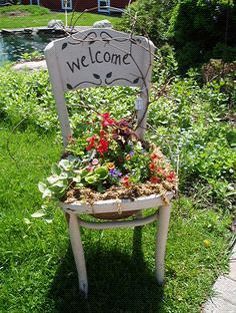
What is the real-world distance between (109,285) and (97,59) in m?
1.16

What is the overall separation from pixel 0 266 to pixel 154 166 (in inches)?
40.0

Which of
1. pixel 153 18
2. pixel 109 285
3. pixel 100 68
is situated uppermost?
pixel 100 68

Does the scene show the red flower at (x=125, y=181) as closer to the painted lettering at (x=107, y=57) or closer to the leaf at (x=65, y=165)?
the leaf at (x=65, y=165)

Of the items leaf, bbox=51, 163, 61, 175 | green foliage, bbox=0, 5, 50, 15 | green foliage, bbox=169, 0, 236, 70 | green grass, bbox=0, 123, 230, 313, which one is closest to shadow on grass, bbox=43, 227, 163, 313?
green grass, bbox=0, 123, 230, 313

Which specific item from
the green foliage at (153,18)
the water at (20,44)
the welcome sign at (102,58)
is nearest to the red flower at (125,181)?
the welcome sign at (102,58)

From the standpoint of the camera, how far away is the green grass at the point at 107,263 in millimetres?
2219

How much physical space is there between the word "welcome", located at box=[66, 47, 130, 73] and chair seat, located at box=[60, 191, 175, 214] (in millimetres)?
734

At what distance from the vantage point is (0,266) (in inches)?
94.7

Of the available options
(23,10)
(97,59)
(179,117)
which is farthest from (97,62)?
(23,10)

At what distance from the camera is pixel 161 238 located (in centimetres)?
218

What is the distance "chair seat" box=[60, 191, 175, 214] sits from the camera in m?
1.90

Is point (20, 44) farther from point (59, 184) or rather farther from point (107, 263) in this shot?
point (59, 184)

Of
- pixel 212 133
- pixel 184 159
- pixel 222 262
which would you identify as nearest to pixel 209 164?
pixel 184 159

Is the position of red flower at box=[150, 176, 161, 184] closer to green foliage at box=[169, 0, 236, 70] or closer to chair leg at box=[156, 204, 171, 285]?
chair leg at box=[156, 204, 171, 285]
